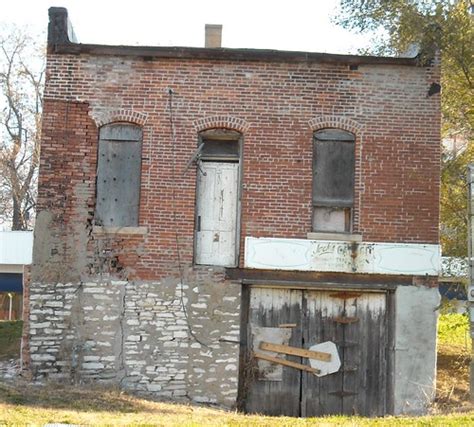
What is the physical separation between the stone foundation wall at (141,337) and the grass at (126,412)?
2.18 ft

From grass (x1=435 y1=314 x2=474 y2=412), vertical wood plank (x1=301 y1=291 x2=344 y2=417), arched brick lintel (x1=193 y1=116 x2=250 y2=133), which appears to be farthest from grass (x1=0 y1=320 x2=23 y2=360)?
grass (x1=435 y1=314 x2=474 y2=412)

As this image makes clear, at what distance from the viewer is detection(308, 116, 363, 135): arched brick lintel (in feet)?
53.8

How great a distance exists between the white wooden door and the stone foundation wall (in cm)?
74

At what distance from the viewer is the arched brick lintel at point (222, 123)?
16328 mm

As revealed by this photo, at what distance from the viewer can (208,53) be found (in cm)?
1639

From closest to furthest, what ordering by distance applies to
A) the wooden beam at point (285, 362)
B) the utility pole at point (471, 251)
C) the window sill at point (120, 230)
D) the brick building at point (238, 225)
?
the utility pole at point (471, 251)
the brick building at point (238, 225)
the window sill at point (120, 230)
the wooden beam at point (285, 362)

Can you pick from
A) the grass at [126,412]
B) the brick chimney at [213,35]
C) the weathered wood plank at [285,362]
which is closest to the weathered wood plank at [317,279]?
the weathered wood plank at [285,362]

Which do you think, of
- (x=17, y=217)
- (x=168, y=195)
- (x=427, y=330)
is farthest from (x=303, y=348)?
(x=17, y=217)

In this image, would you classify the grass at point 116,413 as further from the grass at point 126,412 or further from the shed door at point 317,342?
the shed door at point 317,342

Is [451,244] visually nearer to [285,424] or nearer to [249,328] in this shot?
[249,328]

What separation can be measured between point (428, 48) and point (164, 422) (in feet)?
29.5

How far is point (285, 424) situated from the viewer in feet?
37.6

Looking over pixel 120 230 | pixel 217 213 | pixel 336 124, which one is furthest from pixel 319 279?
pixel 120 230

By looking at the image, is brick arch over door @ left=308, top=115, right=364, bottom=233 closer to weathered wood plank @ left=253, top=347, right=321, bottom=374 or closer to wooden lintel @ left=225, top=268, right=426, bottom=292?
wooden lintel @ left=225, top=268, right=426, bottom=292
